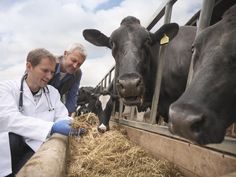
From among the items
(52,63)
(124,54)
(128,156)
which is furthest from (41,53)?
(128,156)

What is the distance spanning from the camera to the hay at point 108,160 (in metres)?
2.61

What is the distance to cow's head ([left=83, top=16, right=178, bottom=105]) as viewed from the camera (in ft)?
11.3

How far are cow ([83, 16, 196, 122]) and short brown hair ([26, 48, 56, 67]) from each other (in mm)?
779

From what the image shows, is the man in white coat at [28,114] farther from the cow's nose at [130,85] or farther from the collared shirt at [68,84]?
the collared shirt at [68,84]

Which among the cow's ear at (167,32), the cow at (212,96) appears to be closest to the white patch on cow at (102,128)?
the cow's ear at (167,32)

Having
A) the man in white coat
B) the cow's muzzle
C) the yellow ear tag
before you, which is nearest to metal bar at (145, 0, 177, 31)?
the yellow ear tag

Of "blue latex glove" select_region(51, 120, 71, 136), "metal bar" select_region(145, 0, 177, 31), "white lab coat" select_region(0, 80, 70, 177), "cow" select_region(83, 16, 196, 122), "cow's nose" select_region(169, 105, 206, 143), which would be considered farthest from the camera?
"metal bar" select_region(145, 0, 177, 31)

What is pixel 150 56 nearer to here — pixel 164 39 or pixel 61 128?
pixel 164 39

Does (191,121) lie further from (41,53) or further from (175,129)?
(41,53)

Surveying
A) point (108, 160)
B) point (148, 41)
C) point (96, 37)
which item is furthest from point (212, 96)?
point (96, 37)

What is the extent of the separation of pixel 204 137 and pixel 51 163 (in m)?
0.93

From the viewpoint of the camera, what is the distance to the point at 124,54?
153 inches

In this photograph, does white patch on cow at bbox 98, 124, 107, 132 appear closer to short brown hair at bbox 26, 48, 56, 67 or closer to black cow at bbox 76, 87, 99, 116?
short brown hair at bbox 26, 48, 56, 67

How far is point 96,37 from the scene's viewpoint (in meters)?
4.80
